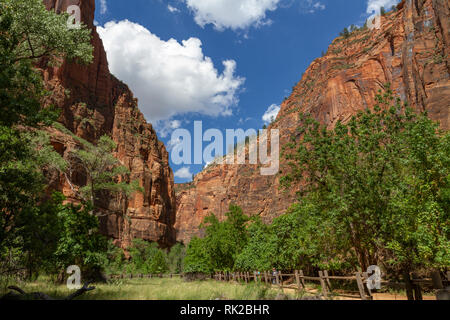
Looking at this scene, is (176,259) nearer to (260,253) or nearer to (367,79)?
(260,253)

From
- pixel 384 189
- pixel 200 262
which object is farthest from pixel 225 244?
pixel 384 189

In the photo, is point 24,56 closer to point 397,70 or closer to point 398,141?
point 398,141

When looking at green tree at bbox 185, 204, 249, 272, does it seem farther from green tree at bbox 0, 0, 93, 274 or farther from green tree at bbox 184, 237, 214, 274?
green tree at bbox 0, 0, 93, 274

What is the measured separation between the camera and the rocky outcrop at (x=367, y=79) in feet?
167

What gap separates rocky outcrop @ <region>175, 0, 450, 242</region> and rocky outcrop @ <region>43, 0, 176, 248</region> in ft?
104

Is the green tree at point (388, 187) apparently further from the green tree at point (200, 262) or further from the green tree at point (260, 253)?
the green tree at point (200, 262)

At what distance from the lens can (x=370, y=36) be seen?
8112cm

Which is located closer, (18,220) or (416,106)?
(18,220)

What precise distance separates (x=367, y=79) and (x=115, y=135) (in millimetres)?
69443

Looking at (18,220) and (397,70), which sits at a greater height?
(397,70)

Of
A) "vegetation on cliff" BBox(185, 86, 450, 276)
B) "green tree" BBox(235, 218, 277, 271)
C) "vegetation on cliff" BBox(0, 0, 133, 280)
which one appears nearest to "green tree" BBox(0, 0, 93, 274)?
"vegetation on cliff" BBox(0, 0, 133, 280)

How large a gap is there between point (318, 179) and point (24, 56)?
1737 cm
